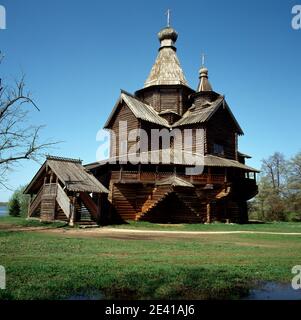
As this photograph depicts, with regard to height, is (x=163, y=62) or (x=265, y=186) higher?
(x=163, y=62)

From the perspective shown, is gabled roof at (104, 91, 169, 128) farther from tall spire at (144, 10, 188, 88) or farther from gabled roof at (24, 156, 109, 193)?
gabled roof at (24, 156, 109, 193)

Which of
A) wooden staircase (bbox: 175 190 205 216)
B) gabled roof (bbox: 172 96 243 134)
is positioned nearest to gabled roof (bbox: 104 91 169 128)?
gabled roof (bbox: 172 96 243 134)

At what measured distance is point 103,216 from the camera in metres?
28.4

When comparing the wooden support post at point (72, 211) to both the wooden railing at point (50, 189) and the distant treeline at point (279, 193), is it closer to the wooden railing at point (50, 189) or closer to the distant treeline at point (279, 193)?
the wooden railing at point (50, 189)

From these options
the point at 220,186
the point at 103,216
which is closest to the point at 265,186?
the point at 220,186

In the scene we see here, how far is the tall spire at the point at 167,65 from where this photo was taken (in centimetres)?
3738

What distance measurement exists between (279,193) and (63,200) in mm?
33942

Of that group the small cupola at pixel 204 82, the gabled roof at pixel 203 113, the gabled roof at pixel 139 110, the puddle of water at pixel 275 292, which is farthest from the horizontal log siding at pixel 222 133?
the puddle of water at pixel 275 292

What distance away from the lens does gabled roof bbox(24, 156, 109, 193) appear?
24.0m

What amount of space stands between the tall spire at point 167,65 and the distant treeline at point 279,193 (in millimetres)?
21004

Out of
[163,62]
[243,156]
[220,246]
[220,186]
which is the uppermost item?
[163,62]
